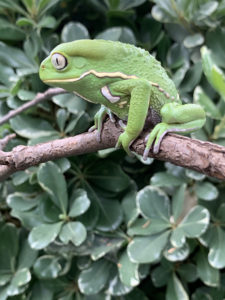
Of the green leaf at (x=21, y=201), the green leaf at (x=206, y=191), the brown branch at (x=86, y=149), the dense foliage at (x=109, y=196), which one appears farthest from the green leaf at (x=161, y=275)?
the brown branch at (x=86, y=149)

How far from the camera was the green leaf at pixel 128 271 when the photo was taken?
30.0 inches

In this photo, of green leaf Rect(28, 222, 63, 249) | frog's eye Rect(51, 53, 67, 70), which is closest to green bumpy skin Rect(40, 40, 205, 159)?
frog's eye Rect(51, 53, 67, 70)

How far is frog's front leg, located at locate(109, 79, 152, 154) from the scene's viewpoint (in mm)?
503

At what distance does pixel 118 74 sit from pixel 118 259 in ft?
1.55

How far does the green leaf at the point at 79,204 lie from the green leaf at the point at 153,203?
112mm

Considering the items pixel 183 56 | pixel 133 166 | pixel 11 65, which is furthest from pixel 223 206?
pixel 11 65

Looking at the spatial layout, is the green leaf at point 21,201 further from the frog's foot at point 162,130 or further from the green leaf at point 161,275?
the frog's foot at point 162,130

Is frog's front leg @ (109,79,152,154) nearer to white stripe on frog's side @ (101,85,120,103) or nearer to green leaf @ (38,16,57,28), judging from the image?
white stripe on frog's side @ (101,85,120,103)

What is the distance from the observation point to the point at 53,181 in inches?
31.5

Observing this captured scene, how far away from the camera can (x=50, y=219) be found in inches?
32.6

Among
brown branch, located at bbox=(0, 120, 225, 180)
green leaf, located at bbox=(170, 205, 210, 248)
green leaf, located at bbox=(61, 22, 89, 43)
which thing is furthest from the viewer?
green leaf, located at bbox=(61, 22, 89, 43)

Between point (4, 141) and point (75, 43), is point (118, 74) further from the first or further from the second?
point (4, 141)

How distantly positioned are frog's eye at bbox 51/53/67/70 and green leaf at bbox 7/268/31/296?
0.51 meters

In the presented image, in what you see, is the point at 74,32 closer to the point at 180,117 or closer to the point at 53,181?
the point at 53,181
